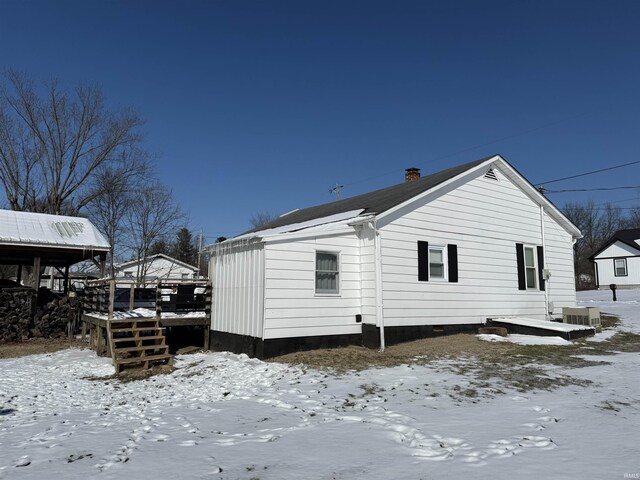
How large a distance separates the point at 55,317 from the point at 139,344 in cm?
808

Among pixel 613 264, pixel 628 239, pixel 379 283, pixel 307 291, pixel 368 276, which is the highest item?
pixel 628 239

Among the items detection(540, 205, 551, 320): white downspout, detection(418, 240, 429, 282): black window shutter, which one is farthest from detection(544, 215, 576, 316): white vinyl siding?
detection(418, 240, 429, 282): black window shutter

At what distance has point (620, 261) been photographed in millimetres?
41625

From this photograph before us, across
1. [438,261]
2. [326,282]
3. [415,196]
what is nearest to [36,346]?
[326,282]

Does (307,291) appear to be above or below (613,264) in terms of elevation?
below

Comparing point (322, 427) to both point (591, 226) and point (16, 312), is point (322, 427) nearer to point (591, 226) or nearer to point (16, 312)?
point (16, 312)

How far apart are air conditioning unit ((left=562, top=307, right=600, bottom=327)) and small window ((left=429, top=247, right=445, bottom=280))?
209 inches

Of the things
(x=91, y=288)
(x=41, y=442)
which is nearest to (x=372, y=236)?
(x=41, y=442)

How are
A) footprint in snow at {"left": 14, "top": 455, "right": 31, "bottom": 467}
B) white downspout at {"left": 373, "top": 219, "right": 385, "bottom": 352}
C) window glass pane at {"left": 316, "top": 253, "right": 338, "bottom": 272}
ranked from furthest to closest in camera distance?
Result: 1. window glass pane at {"left": 316, "top": 253, "right": 338, "bottom": 272}
2. white downspout at {"left": 373, "top": 219, "right": 385, "bottom": 352}
3. footprint in snow at {"left": 14, "top": 455, "right": 31, "bottom": 467}

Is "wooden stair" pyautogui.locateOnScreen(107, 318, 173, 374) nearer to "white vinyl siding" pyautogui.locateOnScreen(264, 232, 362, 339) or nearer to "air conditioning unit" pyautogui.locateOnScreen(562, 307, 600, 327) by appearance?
"white vinyl siding" pyautogui.locateOnScreen(264, 232, 362, 339)

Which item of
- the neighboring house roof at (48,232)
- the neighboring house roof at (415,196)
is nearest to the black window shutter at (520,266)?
the neighboring house roof at (415,196)

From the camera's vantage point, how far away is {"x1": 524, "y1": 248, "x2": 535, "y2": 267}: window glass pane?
15344mm

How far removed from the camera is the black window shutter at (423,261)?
12484 millimetres

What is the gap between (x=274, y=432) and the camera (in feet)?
17.0
